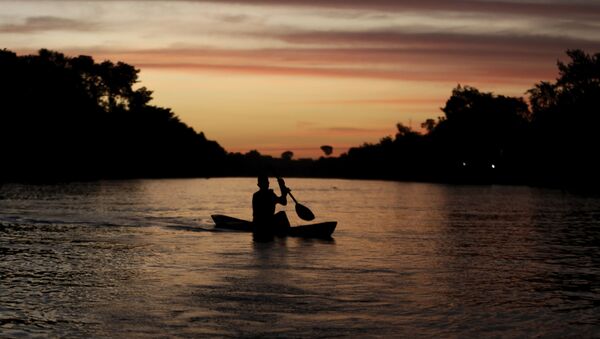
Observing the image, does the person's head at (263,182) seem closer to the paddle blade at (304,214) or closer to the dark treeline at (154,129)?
the paddle blade at (304,214)

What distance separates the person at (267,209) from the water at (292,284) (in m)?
0.99

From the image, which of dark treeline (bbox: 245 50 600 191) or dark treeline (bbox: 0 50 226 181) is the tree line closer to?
dark treeline (bbox: 245 50 600 191)

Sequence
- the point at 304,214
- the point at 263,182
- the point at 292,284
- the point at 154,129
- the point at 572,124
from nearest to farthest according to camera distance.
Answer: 1. the point at 292,284
2. the point at 263,182
3. the point at 304,214
4. the point at 572,124
5. the point at 154,129

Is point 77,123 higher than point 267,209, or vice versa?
point 77,123

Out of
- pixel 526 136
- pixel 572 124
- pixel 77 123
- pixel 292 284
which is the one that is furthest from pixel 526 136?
pixel 292 284

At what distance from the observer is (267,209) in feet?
100

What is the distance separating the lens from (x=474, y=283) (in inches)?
766

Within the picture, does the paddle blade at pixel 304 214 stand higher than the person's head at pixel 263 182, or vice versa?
the person's head at pixel 263 182

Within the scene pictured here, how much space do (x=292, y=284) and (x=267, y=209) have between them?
11.8 m

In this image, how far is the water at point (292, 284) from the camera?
45.6ft

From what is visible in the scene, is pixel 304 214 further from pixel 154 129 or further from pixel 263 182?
pixel 154 129

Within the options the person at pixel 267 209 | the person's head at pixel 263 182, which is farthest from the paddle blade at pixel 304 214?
the person's head at pixel 263 182

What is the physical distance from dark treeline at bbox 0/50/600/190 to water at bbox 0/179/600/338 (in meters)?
72.1

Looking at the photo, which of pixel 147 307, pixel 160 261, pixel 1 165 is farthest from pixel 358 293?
pixel 1 165
